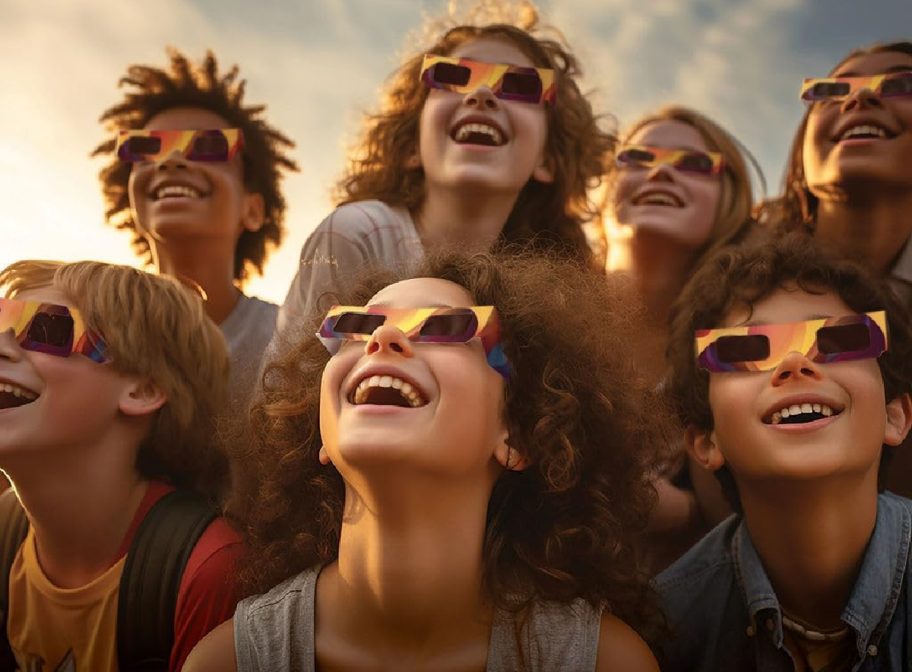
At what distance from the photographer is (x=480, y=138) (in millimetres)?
4555

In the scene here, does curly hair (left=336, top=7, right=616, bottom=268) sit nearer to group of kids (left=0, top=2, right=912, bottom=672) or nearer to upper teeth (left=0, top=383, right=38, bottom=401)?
group of kids (left=0, top=2, right=912, bottom=672)

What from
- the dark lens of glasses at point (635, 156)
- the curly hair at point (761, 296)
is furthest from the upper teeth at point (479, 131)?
the curly hair at point (761, 296)

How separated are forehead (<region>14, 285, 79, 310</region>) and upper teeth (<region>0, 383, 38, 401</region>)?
0.34m

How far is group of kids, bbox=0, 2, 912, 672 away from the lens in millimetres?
2854

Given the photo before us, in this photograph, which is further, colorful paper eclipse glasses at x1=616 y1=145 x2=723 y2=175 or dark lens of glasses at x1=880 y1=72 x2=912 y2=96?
colorful paper eclipse glasses at x1=616 y1=145 x2=723 y2=175

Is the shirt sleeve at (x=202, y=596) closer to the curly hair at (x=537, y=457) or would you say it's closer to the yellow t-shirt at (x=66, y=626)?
the curly hair at (x=537, y=457)

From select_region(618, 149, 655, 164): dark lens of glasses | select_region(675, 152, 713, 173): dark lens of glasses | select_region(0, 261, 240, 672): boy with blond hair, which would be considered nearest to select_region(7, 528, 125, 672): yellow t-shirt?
select_region(0, 261, 240, 672): boy with blond hair

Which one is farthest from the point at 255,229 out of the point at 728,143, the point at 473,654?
the point at 473,654

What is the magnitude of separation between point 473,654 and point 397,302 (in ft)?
3.42

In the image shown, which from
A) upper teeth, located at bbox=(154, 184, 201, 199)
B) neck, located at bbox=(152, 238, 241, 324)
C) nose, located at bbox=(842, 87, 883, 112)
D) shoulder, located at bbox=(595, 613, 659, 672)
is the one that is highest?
nose, located at bbox=(842, 87, 883, 112)

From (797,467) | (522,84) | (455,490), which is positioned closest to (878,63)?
(522,84)

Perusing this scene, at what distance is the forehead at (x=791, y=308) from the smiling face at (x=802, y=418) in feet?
0.03

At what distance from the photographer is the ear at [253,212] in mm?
5727

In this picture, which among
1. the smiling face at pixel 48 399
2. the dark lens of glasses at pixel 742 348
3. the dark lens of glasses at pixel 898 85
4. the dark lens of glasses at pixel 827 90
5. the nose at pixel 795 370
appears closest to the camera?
the nose at pixel 795 370
